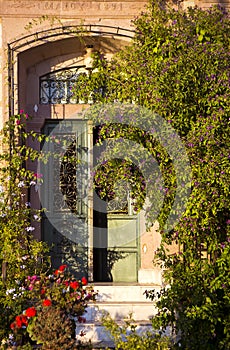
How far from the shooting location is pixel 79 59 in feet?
26.6

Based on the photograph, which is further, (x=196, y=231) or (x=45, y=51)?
(x=45, y=51)

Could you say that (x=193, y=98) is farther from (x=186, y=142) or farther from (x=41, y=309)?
(x=41, y=309)

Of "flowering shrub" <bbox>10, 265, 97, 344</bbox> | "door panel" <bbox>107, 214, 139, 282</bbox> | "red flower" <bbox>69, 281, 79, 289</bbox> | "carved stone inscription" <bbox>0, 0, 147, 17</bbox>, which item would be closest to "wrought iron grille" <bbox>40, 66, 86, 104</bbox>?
"carved stone inscription" <bbox>0, 0, 147, 17</bbox>

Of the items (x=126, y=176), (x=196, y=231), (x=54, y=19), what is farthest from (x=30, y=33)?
(x=196, y=231)

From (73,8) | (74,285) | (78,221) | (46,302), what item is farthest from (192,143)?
(73,8)

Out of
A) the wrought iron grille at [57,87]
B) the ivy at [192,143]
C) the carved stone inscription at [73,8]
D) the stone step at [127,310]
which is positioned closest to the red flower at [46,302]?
the ivy at [192,143]

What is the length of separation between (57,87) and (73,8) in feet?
3.26

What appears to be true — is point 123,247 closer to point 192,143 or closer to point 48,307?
point 192,143

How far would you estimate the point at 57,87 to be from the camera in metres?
8.09

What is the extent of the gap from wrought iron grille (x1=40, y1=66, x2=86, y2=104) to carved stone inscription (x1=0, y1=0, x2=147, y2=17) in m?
0.80

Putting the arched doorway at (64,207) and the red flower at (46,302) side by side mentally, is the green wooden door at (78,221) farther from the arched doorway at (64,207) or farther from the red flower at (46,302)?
the red flower at (46,302)

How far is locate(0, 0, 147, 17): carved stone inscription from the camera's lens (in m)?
7.58

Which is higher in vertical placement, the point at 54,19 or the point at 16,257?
the point at 54,19

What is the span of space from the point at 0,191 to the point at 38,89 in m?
1.48
